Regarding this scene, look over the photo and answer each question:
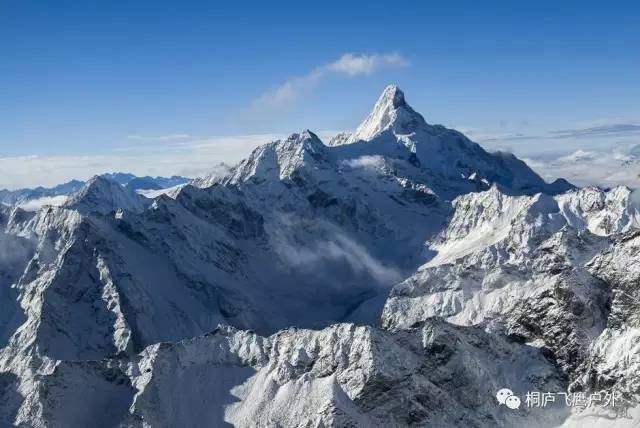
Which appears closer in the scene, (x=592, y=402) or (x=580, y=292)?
(x=592, y=402)

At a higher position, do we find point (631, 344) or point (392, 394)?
point (631, 344)

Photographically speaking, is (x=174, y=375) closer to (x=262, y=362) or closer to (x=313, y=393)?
(x=262, y=362)

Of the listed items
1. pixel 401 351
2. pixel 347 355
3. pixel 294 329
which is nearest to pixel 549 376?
pixel 401 351

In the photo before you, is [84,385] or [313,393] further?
[84,385]

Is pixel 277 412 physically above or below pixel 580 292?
below

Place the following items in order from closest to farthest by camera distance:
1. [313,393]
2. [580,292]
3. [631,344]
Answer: [631,344]
[313,393]
[580,292]

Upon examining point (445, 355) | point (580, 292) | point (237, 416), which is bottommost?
point (237, 416)

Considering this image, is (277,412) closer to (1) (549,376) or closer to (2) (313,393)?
(2) (313,393)

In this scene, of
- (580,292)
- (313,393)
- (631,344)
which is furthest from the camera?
(580,292)

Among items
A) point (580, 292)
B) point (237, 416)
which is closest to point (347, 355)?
point (237, 416)
